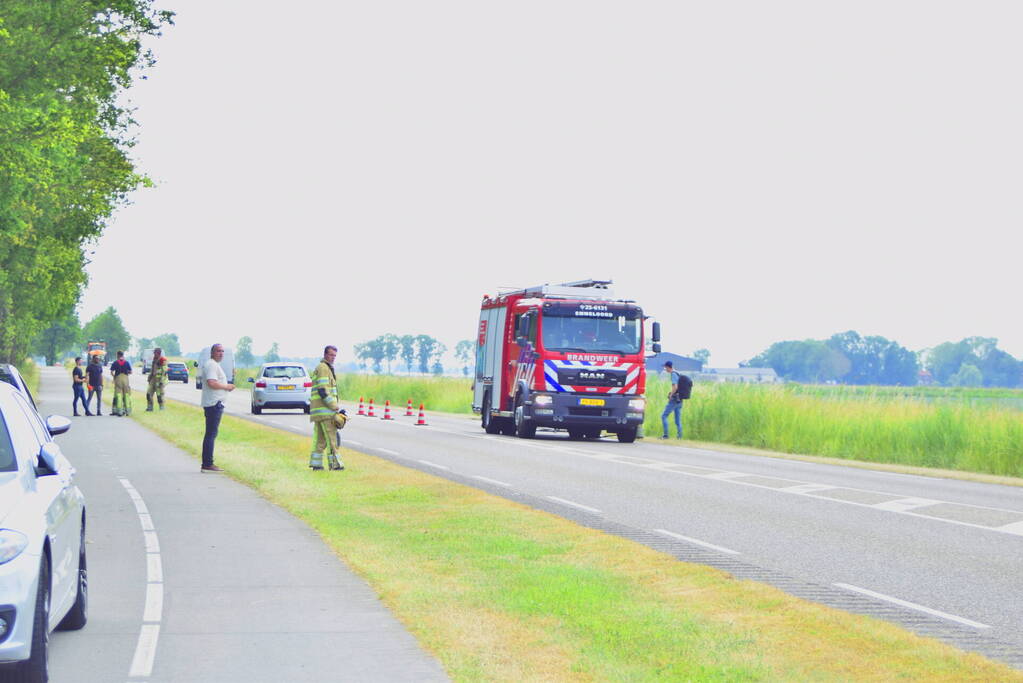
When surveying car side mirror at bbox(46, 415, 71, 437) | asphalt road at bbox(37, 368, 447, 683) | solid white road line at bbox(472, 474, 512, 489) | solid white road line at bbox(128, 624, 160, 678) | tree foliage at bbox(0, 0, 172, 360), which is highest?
tree foliage at bbox(0, 0, 172, 360)

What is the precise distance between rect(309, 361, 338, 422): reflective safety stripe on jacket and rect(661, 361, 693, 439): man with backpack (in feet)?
48.7

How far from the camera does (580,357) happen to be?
2891 centimetres

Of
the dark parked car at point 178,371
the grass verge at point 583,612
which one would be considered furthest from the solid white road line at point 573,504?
the dark parked car at point 178,371

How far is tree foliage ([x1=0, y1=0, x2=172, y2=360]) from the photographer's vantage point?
26.6 meters

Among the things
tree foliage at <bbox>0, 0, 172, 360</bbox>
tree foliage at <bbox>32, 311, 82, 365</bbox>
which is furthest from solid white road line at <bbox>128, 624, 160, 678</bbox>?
tree foliage at <bbox>32, 311, 82, 365</bbox>

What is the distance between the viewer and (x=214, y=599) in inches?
364

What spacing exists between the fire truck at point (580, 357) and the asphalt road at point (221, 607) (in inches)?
532

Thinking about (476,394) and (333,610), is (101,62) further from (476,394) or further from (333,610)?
(333,610)

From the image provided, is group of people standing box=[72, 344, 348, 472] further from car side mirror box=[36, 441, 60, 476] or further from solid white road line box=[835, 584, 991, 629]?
car side mirror box=[36, 441, 60, 476]

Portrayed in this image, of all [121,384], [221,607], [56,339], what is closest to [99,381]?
[121,384]

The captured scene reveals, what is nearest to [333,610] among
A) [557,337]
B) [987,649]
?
[987,649]

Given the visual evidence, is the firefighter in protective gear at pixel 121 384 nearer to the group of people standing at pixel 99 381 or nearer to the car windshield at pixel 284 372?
the group of people standing at pixel 99 381

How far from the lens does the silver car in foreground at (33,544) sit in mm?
5969

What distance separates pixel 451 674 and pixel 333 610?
6.83ft
